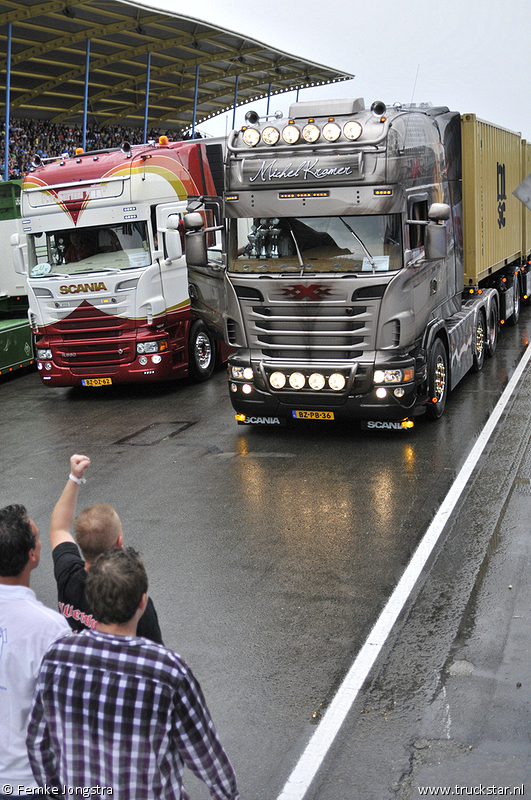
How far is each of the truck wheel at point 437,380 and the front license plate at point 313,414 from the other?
1365mm

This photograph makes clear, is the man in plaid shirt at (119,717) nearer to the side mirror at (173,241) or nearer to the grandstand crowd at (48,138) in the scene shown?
the side mirror at (173,241)

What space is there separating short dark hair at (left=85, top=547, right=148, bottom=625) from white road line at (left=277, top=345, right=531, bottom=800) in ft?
5.93

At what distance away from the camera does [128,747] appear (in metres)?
2.61

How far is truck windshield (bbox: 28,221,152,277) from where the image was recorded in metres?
13.5

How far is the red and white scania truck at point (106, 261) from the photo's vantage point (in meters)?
13.4

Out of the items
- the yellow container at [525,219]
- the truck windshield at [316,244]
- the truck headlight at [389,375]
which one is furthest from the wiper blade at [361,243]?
the yellow container at [525,219]

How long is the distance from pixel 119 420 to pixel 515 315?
9876mm

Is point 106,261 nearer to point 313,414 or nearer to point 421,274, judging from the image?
point 313,414

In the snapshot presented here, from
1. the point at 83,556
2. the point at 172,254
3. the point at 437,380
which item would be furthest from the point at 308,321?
the point at 83,556

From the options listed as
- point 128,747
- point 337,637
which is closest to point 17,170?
point 337,637

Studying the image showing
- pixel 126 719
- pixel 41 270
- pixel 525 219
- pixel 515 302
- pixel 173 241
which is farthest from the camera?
pixel 525 219

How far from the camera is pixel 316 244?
9906mm

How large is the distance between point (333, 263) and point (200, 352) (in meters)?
5.86

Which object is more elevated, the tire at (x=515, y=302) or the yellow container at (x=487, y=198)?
the yellow container at (x=487, y=198)
